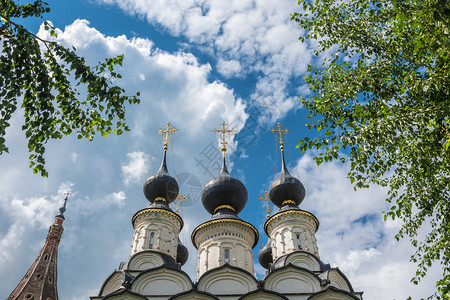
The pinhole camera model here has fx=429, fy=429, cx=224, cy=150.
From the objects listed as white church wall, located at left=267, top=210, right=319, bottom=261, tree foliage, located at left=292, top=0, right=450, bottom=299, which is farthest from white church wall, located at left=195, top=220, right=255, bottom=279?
tree foliage, located at left=292, top=0, right=450, bottom=299

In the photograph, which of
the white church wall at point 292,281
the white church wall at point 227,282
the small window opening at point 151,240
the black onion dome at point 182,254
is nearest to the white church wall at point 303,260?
the white church wall at point 292,281

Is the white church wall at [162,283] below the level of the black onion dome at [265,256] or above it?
below

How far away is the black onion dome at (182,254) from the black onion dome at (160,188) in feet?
12.7

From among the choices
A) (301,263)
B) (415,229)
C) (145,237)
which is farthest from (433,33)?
(145,237)

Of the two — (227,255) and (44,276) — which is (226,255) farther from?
(44,276)

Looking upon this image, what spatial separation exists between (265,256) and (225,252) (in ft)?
15.5

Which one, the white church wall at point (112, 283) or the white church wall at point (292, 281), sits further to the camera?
the white church wall at point (112, 283)

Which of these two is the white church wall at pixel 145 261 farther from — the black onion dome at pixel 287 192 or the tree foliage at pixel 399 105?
the tree foliage at pixel 399 105

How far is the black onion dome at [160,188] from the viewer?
731 inches

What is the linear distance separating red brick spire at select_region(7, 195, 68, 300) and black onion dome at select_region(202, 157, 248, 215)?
38.7 feet

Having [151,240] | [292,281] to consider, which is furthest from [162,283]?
[292,281]

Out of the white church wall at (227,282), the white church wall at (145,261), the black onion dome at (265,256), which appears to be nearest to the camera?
the white church wall at (227,282)

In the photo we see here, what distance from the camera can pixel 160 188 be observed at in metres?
18.6

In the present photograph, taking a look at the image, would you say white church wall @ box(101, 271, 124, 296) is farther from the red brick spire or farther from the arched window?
the red brick spire
